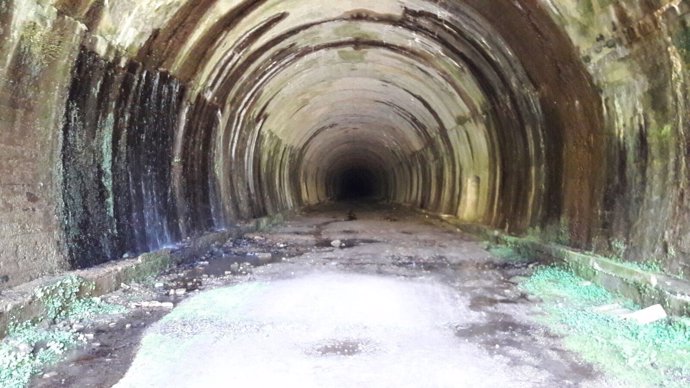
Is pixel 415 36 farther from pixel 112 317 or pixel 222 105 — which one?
pixel 112 317

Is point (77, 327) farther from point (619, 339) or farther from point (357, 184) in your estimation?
point (357, 184)

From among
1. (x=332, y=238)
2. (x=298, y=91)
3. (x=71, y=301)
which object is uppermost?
(x=298, y=91)

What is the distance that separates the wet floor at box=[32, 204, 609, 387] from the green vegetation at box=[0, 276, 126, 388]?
56 cm

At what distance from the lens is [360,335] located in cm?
462

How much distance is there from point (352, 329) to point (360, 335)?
18cm

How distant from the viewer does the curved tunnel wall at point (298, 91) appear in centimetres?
529

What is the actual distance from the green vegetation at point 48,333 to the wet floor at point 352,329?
0.56 meters

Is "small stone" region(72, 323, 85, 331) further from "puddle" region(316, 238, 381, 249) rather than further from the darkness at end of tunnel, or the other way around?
the darkness at end of tunnel

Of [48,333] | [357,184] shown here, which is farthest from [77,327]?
[357,184]

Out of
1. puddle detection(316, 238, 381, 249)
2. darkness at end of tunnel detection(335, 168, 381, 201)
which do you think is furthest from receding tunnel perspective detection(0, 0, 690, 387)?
darkness at end of tunnel detection(335, 168, 381, 201)

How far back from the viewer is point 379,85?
15508 millimetres

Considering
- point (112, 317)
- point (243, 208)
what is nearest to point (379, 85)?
point (243, 208)

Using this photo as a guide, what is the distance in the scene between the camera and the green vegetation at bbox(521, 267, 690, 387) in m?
3.73

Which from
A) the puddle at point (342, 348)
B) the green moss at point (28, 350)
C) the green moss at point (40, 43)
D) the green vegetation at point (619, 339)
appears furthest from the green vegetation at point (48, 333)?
the green vegetation at point (619, 339)
